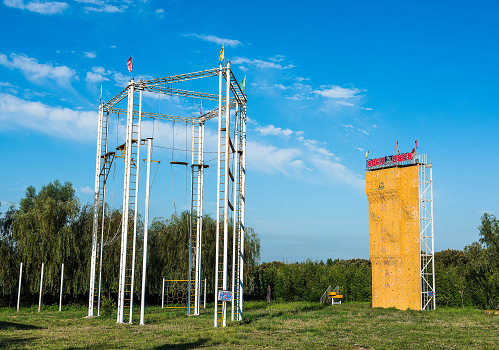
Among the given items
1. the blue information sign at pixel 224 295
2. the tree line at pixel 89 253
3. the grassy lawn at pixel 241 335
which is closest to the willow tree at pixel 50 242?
the tree line at pixel 89 253

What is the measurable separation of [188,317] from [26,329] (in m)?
8.10

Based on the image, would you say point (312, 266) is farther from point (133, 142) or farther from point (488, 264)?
point (133, 142)

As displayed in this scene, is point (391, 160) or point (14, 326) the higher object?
point (391, 160)

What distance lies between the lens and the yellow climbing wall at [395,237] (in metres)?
35.1

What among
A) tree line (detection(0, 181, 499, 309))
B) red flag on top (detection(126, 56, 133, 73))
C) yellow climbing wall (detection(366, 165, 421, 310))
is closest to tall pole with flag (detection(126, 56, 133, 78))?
red flag on top (detection(126, 56, 133, 73))

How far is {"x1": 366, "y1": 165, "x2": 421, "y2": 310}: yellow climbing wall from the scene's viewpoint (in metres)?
35.1

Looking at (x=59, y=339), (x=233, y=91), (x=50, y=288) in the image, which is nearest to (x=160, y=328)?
(x=59, y=339)

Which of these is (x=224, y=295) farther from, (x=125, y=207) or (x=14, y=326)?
(x=14, y=326)

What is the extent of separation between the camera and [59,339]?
14992mm

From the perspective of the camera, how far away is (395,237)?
119 feet

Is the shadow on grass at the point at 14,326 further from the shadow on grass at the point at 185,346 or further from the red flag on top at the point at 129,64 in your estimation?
the red flag on top at the point at 129,64

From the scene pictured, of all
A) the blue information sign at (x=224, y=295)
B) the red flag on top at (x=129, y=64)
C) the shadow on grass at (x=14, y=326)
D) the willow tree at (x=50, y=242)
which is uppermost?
the red flag on top at (x=129, y=64)

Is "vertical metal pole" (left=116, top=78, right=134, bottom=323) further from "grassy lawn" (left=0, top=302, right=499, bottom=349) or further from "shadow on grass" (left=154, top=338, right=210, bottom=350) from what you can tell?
"shadow on grass" (left=154, top=338, right=210, bottom=350)

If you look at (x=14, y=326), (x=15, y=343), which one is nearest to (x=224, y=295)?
(x=15, y=343)
